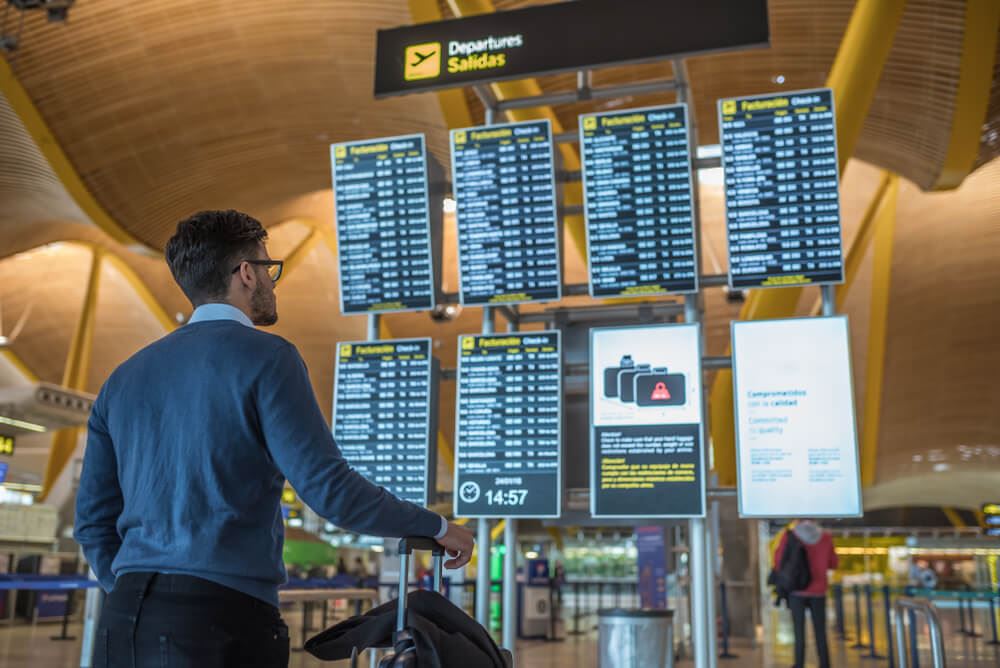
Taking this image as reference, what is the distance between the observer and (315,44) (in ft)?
48.7

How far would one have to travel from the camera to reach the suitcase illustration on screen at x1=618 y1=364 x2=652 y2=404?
19.8ft

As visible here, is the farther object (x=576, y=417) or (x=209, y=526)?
(x=576, y=417)

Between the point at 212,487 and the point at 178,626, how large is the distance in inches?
10.9

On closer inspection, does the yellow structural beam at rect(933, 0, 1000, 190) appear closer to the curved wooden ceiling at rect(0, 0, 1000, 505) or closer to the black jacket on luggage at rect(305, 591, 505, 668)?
the curved wooden ceiling at rect(0, 0, 1000, 505)

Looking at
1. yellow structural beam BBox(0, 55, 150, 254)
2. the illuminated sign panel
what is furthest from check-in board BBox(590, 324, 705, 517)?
yellow structural beam BBox(0, 55, 150, 254)

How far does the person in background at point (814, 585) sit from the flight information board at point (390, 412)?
4074 millimetres

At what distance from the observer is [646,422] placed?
5938 mm

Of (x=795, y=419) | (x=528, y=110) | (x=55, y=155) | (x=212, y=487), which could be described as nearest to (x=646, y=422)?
(x=795, y=419)

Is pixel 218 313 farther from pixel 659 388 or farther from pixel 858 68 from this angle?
pixel 858 68

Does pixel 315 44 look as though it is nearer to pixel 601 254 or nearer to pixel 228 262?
pixel 601 254

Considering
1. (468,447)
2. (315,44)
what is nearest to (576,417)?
(468,447)

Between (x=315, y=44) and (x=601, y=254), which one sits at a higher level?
(x=315, y=44)

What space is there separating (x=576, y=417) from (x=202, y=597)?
17.0 ft

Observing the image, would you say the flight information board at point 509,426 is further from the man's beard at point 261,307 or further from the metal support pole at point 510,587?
the man's beard at point 261,307
